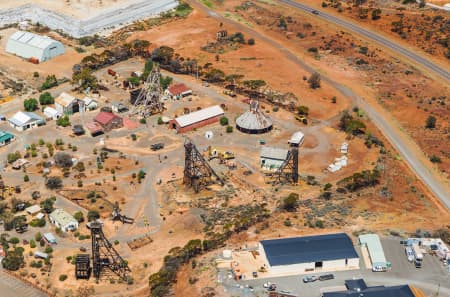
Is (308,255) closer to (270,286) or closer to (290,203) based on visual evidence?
(270,286)

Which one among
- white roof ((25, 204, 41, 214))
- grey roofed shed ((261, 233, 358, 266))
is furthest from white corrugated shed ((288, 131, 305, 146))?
white roof ((25, 204, 41, 214))

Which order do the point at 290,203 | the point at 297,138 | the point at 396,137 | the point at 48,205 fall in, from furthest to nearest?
the point at 396,137, the point at 297,138, the point at 48,205, the point at 290,203

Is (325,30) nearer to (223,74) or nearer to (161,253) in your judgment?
(223,74)

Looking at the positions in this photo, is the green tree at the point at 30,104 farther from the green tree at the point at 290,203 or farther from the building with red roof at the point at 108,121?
the green tree at the point at 290,203

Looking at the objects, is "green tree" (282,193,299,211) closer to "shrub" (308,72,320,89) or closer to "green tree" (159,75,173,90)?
"shrub" (308,72,320,89)

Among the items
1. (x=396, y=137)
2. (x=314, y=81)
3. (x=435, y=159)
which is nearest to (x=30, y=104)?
(x=314, y=81)

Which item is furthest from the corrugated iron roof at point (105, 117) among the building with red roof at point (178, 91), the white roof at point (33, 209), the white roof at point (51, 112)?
the white roof at point (33, 209)
